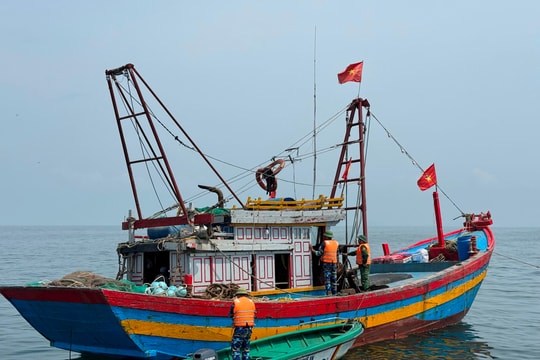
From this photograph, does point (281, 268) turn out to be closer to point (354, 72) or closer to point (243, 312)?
point (243, 312)

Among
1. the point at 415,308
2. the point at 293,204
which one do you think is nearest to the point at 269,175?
the point at 293,204

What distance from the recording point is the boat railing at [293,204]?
50.5ft

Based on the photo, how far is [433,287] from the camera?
683 inches

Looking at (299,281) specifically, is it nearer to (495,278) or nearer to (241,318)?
(241,318)

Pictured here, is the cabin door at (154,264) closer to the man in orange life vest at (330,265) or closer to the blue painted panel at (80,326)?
the blue painted panel at (80,326)

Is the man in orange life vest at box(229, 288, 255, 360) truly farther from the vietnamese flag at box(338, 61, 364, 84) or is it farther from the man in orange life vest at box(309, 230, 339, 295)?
the vietnamese flag at box(338, 61, 364, 84)

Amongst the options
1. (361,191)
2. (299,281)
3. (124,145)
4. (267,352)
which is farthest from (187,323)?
(361,191)

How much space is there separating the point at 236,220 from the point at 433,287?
20.5 feet

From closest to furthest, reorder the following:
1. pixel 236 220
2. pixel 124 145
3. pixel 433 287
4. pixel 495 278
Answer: pixel 236 220 < pixel 124 145 < pixel 433 287 < pixel 495 278

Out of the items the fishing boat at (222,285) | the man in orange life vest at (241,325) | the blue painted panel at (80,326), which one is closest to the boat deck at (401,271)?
the fishing boat at (222,285)

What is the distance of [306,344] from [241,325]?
112 inches

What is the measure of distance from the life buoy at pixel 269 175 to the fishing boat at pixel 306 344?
428cm

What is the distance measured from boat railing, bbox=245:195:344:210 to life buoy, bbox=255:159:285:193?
0.95 meters

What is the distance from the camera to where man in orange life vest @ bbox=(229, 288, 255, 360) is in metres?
11.6
